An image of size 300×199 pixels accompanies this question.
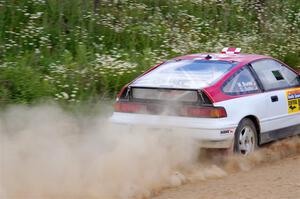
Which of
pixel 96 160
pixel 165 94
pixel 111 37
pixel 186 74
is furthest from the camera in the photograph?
pixel 111 37

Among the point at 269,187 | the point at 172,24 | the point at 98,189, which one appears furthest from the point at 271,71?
the point at 172,24

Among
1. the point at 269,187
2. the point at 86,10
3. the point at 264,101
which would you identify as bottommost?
the point at 269,187

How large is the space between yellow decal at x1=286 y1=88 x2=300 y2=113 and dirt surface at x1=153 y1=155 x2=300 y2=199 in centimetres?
127

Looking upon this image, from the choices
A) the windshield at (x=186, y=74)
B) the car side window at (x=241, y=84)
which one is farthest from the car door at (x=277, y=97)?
the windshield at (x=186, y=74)

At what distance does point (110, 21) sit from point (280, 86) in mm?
5863

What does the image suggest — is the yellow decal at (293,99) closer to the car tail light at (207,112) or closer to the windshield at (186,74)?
the windshield at (186,74)

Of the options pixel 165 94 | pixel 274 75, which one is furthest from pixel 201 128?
pixel 274 75

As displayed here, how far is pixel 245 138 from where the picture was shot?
26.2 ft

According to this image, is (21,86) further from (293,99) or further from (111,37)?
(293,99)

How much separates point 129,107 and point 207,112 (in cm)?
Result: 106

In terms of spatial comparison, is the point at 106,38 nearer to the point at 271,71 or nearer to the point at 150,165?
the point at 271,71

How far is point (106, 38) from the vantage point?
523 inches

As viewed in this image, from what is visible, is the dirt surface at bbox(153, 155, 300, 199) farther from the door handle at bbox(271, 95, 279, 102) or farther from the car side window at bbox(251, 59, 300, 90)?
the car side window at bbox(251, 59, 300, 90)

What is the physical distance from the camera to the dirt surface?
21.3ft
